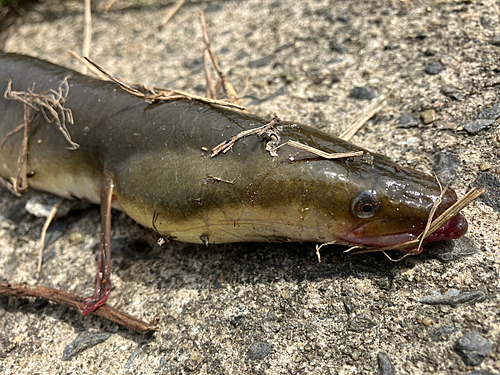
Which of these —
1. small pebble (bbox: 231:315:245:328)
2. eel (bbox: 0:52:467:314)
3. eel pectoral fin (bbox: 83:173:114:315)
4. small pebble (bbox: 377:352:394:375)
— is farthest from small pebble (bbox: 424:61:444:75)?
eel pectoral fin (bbox: 83:173:114:315)

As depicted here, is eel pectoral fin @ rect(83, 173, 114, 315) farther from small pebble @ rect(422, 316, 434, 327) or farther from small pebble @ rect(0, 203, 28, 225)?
small pebble @ rect(422, 316, 434, 327)

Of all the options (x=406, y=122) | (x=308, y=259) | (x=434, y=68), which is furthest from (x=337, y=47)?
(x=308, y=259)

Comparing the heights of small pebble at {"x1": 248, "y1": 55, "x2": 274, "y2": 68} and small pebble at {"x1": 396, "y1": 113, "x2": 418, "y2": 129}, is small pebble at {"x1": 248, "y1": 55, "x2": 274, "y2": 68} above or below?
above

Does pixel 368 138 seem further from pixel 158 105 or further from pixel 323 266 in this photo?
pixel 158 105

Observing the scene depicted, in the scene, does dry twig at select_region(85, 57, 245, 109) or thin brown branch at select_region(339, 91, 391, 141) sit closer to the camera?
dry twig at select_region(85, 57, 245, 109)

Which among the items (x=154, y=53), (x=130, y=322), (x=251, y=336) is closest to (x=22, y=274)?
(x=130, y=322)

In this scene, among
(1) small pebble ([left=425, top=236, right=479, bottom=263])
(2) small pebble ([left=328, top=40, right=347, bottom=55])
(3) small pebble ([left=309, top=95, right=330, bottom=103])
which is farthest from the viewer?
(2) small pebble ([left=328, top=40, right=347, bottom=55])
